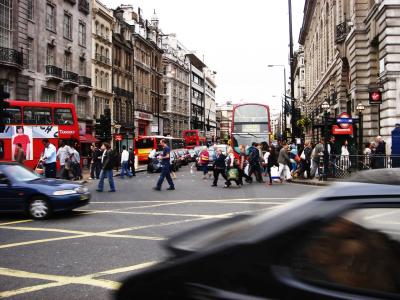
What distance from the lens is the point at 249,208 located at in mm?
12453

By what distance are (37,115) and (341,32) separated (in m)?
19.9

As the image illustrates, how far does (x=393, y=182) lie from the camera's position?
2.70 m

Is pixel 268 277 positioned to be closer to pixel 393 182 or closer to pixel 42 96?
pixel 393 182

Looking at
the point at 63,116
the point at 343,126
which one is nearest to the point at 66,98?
the point at 63,116

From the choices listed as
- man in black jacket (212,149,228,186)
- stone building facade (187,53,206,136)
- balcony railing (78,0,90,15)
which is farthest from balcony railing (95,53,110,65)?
stone building facade (187,53,206,136)

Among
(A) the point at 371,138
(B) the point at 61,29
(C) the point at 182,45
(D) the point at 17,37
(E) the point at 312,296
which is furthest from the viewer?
(C) the point at 182,45

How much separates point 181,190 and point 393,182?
52.4ft

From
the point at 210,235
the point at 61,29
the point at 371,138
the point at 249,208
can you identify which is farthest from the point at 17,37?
the point at 210,235

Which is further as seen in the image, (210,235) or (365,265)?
(210,235)

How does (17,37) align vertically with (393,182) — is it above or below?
above

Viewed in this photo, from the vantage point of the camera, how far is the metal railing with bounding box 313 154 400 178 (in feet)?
59.2

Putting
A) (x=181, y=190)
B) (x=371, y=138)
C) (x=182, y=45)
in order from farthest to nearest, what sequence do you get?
(x=182, y=45), (x=371, y=138), (x=181, y=190)

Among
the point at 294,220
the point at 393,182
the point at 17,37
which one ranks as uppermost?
the point at 17,37

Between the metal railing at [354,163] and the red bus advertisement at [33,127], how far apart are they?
42.1 feet
